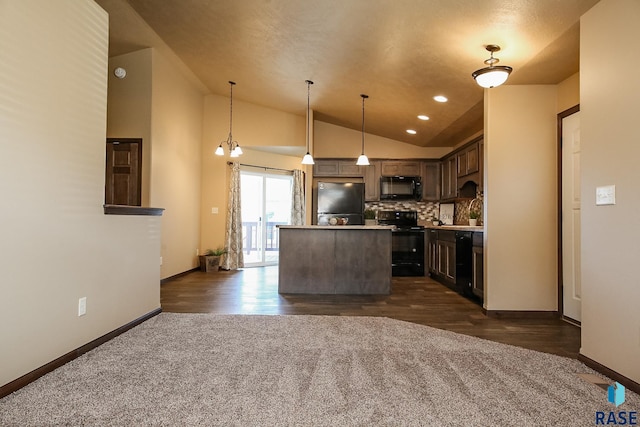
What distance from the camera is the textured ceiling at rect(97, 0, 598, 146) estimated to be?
2773 millimetres

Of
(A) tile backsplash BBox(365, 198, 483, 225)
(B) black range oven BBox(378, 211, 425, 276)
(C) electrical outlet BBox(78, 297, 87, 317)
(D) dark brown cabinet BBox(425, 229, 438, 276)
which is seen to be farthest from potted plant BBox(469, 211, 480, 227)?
(C) electrical outlet BBox(78, 297, 87, 317)

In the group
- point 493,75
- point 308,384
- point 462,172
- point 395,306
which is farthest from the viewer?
point 462,172

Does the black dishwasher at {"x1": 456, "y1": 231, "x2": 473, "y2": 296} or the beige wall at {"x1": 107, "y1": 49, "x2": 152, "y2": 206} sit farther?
the beige wall at {"x1": 107, "y1": 49, "x2": 152, "y2": 206}

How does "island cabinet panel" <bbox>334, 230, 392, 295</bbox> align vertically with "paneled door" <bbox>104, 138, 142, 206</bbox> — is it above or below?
below

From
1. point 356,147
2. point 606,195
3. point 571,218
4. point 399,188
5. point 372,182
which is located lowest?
point 571,218

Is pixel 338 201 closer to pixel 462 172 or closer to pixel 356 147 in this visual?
pixel 356 147

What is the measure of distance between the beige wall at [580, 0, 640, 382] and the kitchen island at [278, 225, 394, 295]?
247cm

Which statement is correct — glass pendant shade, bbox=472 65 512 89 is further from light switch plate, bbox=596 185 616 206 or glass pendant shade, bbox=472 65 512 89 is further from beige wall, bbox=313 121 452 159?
beige wall, bbox=313 121 452 159

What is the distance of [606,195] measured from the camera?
Answer: 228cm

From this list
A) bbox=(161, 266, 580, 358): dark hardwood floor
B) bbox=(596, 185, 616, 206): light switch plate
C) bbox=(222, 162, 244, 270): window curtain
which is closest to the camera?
bbox=(596, 185, 616, 206): light switch plate

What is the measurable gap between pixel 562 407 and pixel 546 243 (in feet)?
7.30

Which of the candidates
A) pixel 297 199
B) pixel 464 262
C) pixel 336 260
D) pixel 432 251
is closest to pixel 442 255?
pixel 432 251

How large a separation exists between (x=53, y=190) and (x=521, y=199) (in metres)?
4.09

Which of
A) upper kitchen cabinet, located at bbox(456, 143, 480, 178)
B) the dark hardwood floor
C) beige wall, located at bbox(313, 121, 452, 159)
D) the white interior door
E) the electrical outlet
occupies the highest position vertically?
beige wall, located at bbox(313, 121, 452, 159)
